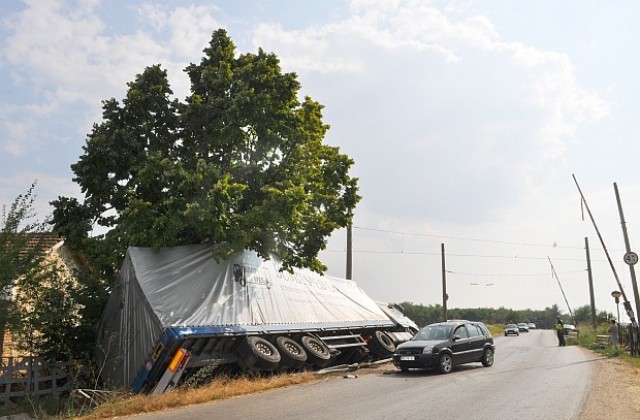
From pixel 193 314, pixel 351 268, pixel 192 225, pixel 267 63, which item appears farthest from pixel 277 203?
pixel 351 268

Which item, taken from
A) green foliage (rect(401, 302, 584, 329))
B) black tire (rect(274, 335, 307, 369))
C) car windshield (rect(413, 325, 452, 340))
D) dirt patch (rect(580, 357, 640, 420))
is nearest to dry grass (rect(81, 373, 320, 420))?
black tire (rect(274, 335, 307, 369))

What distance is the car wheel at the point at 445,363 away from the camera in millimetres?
15242

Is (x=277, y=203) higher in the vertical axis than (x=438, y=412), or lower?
higher

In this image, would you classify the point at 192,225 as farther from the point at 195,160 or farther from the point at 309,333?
the point at 309,333

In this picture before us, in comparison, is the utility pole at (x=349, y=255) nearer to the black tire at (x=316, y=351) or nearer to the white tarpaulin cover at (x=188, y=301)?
the white tarpaulin cover at (x=188, y=301)

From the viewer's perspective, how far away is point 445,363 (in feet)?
50.6

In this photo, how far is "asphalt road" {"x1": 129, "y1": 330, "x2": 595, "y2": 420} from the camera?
910cm

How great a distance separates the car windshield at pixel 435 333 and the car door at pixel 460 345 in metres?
0.24

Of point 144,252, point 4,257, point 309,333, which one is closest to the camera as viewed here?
point 4,257

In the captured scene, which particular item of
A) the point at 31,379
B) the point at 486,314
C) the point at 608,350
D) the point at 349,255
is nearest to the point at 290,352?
the point at 31,379

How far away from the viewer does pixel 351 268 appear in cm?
2712

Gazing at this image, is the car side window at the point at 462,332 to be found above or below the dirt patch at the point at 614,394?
above

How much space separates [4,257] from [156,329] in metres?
3.48

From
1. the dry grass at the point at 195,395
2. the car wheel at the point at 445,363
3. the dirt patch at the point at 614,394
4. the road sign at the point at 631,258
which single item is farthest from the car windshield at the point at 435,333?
the road sign at the point at 631,258
